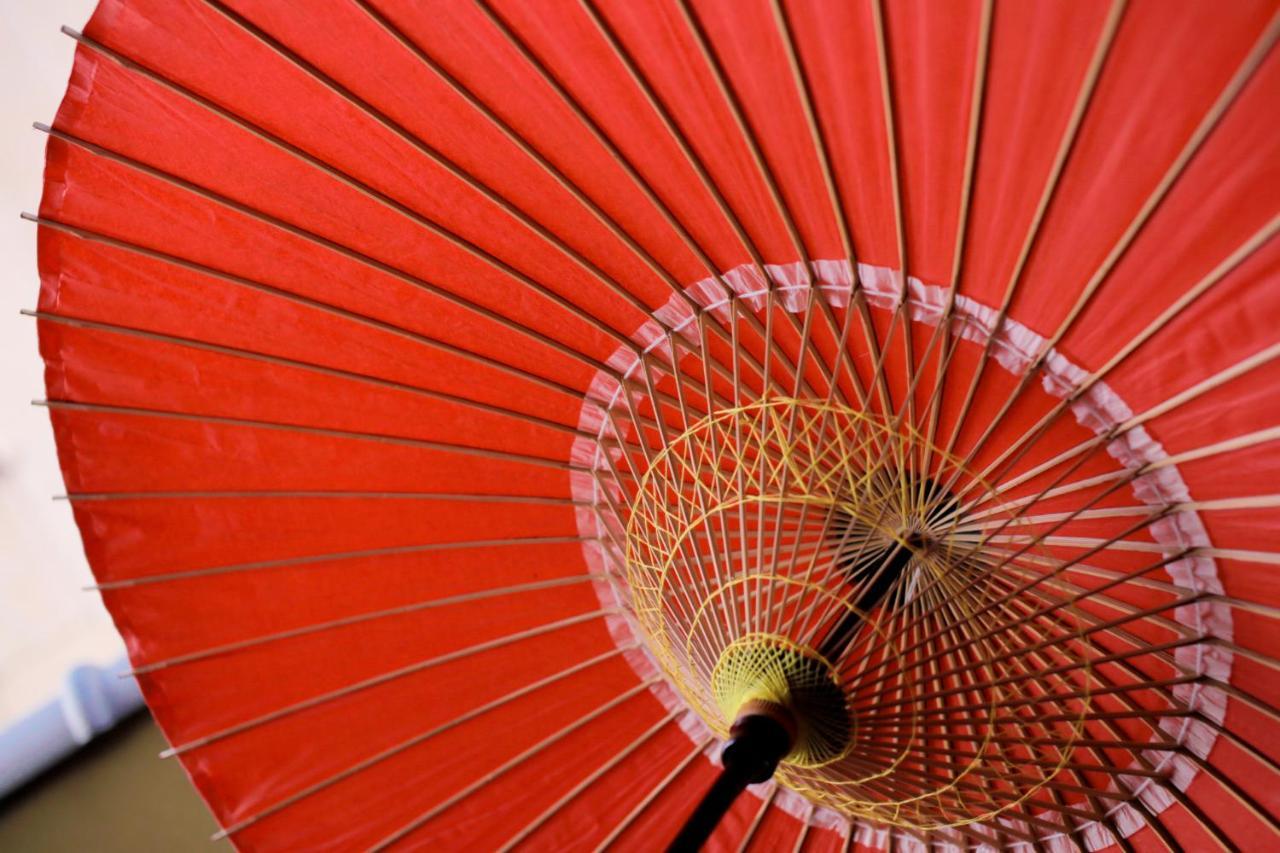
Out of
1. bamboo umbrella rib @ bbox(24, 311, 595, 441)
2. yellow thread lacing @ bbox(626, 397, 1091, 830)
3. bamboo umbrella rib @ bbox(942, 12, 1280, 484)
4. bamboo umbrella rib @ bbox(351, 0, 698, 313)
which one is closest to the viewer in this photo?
bamboo umbrella rib @ bbox(942, 12, 1280, 484)

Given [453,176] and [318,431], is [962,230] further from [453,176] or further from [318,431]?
[318,431]

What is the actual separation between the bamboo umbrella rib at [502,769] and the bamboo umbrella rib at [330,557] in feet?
1.03

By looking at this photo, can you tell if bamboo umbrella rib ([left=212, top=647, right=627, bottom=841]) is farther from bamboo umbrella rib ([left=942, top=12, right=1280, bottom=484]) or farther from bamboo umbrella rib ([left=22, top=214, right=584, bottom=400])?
bamboo umbrella rib ([left=942, top=12, right=1280, bottom=484])

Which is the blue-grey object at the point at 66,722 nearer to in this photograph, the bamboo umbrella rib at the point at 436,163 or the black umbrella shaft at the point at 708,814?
the bamboo umbrella rib at the point at 436,163

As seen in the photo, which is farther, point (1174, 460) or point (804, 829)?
point (804, 829)

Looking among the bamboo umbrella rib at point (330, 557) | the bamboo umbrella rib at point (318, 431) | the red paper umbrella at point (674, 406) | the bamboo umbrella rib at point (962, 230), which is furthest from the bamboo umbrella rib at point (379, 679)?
the bamboo umbrella rib at point (962, 230)

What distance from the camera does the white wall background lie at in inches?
101

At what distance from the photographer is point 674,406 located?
1.53 meters

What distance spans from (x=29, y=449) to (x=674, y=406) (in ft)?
7.35

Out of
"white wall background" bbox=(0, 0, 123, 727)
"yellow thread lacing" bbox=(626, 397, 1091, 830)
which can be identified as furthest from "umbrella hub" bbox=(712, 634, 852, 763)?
"white wall background" bbox=(0, 0, 123, 727)

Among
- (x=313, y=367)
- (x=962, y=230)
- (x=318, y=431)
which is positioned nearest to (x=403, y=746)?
(x=318, y=431)

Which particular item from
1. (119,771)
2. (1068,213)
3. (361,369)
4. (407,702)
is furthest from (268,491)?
(119,771)

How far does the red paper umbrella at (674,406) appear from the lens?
3.62 feet

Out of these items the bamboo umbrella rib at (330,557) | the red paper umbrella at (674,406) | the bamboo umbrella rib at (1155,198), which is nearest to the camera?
the bamboo umbrella rib at (1155,198)
